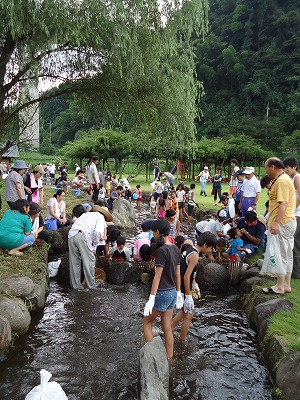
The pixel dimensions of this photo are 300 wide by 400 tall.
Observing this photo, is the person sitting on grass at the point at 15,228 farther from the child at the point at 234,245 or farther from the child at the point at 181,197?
the child at the point at 181,197

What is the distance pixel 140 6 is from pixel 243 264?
559 centimetres

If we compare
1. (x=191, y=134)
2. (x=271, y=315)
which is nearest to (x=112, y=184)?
(x=191, y=134)

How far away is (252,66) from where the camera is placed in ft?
187

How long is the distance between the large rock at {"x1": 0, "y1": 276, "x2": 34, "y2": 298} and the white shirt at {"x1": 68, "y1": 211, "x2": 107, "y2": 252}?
1444mm

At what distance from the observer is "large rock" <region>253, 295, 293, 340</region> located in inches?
197

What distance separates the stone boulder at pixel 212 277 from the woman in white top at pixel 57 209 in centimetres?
429

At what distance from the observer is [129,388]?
3998mm

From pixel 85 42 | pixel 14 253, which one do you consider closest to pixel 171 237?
pixel 14 253

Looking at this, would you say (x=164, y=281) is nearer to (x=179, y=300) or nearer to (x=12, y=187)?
(x=179, y=300)

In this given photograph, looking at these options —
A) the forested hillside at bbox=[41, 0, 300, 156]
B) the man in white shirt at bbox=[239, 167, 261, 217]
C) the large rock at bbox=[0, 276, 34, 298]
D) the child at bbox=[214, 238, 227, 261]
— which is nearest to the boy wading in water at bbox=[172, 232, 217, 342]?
the large rock at bbox=[0, 276, 34, 298]

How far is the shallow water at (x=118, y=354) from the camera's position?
13.2 feet

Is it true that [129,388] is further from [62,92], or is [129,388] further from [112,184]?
[112,184]

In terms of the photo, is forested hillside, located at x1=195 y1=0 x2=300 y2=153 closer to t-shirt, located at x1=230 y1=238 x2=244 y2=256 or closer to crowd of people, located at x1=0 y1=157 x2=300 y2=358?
crowd of people, located at x1=0 y1=157 x2=300 y2=358

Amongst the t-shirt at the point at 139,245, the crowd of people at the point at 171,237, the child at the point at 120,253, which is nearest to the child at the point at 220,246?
the crowd of people at the point at 171,237
